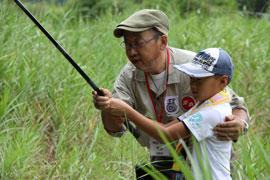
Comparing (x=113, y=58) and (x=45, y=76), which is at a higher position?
(x=45, y=76)

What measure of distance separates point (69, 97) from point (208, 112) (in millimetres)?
1869

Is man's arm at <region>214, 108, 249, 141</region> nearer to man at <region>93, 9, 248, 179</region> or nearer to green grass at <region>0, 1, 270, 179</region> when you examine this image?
man at <region>93, 9, 248, 179</region>

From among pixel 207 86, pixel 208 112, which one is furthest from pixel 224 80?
pixel 208 112

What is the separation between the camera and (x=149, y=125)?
7.36 feet

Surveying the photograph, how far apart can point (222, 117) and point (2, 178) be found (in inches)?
60.5

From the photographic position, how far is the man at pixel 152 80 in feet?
8.32

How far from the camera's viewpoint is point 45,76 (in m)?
3.85

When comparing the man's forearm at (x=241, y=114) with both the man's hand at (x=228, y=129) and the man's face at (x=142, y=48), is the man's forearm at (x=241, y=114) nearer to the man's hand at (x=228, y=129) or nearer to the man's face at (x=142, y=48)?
the man's hand at (x=228, y=129)

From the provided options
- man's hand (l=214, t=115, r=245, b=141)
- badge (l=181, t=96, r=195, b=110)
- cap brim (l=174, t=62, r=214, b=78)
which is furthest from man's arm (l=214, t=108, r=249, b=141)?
badge (l=181, t=96, r=195, b=110)

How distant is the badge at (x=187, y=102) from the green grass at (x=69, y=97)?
0.45 metres

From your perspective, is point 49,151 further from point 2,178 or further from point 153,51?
point 153,51

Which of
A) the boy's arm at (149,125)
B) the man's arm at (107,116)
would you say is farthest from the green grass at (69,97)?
the boy's arm at (149,125)

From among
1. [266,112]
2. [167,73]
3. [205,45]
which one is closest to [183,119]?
[167,73]

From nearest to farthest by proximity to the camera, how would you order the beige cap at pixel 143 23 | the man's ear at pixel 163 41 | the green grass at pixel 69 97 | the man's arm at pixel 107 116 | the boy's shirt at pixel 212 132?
the boy's shirt at pixel 212 132 < the man's arm at pixel 107 116 < the beige cap at pixel 143 23 < the man's ear at pixel 163 41 < the green grass at pixel 69 97
